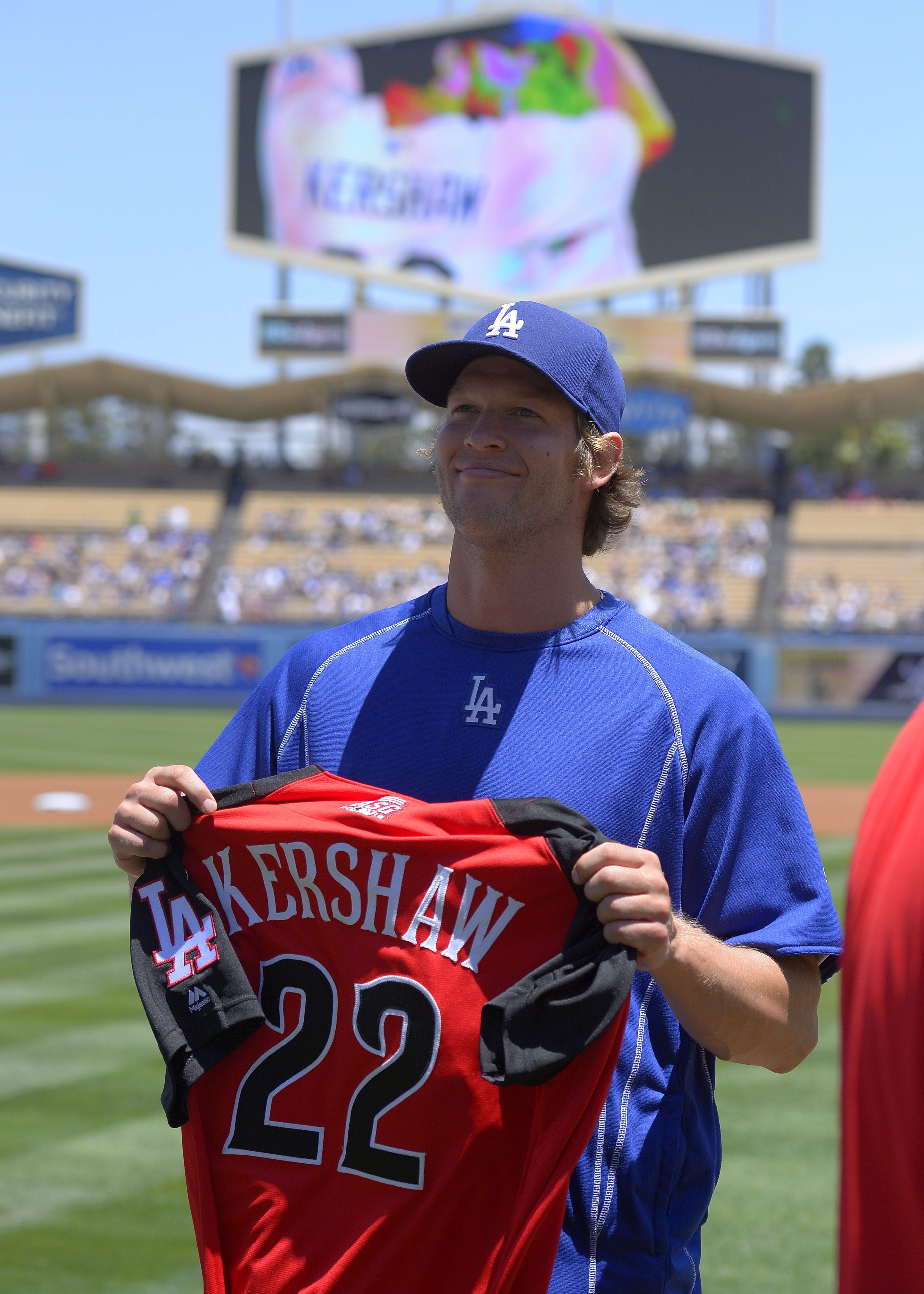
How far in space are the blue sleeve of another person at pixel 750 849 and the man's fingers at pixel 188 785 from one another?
742 mm

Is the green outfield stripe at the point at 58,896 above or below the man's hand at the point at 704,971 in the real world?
below

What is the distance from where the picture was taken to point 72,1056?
5.61 m

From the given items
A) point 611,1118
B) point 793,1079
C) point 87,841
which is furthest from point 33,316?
point 611,1118

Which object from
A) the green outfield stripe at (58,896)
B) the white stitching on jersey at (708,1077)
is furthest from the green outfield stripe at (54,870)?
the white stitching on jersey at (708,1077)

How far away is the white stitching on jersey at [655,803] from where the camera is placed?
80.4 inches

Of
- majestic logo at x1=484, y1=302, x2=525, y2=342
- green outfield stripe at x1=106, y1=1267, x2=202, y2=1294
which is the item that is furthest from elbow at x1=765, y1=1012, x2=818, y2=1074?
green outfield stripe at x1=106, y1=1267, x2=202, y2=1294

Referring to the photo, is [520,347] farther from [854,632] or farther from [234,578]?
[234,578]

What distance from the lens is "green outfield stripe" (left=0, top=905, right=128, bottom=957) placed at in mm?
7375

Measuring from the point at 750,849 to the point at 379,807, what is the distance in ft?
1.84

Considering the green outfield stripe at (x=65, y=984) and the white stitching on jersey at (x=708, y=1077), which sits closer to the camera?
the white stitching on jersey at (x=708, y=1077)

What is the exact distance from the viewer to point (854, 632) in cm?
2797

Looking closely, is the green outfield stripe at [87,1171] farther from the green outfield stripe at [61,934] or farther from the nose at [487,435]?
the nose at [487,435]

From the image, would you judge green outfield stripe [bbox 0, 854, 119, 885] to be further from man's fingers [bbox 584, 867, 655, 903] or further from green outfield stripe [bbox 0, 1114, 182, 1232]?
Result: man's fingers [bbox 584, 867, 655, 903]

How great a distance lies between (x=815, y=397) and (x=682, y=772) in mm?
37447
